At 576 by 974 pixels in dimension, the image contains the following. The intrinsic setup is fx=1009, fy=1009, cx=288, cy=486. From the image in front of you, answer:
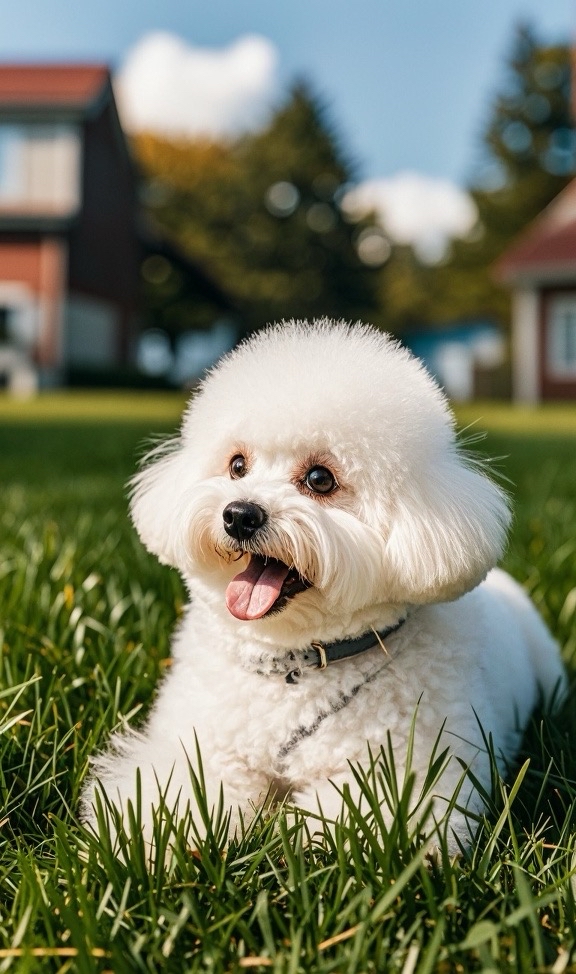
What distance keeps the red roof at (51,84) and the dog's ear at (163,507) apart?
2779 centimetres

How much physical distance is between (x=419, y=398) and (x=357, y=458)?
19 centimetres

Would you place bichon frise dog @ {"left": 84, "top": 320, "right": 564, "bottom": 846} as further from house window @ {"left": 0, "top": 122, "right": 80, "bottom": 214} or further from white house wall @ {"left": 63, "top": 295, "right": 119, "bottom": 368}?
house window @ {"left": 0, "top": 122, "right": 80, "bottom": 214}

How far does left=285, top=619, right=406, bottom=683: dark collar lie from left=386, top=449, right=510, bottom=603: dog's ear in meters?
0.12

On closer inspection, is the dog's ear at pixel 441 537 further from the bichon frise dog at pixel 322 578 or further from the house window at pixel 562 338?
the house window at pixel 562 338

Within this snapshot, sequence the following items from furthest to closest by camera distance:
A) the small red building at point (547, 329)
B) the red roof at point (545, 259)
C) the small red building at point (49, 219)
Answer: the small red building at point (49, 219) < the small red building at point (547, 329) < the red roof at point (545, 259)

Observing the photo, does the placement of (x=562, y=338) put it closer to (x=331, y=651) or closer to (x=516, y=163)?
(x=516, y=163)

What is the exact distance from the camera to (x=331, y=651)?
193 centimetres

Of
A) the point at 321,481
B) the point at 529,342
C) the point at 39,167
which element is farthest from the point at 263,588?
the point at 39,167

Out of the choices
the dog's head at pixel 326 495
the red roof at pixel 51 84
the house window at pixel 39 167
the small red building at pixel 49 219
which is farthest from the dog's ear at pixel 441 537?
the red roof at pixel 51 84

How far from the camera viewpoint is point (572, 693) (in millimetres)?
2682

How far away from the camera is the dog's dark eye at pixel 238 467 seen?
2.02 m

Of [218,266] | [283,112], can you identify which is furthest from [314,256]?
[283,112]

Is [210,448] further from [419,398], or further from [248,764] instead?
[248,764]

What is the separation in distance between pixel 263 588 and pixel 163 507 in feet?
1.09
